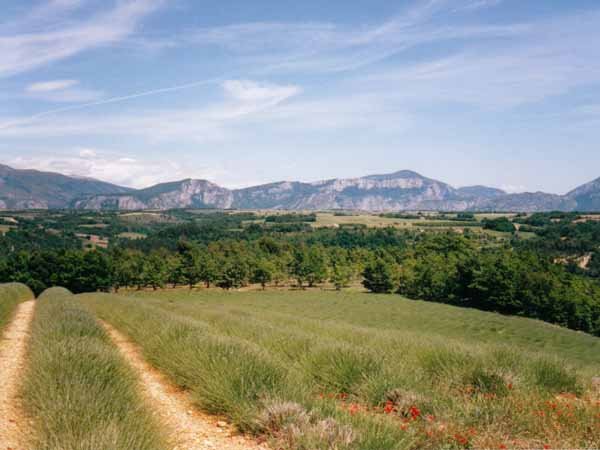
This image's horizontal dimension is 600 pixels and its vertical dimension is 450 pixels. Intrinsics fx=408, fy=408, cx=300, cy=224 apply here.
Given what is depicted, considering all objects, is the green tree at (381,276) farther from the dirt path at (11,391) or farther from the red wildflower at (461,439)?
the red wildflower at (461,439)

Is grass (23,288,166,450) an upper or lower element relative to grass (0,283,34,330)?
upper

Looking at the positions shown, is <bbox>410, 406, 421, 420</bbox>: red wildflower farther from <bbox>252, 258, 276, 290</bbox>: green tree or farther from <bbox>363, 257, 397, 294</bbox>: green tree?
<bbox>252, 258, 276, 290</bbox>: green tree

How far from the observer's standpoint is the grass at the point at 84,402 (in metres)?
4.00

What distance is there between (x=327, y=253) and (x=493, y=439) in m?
108

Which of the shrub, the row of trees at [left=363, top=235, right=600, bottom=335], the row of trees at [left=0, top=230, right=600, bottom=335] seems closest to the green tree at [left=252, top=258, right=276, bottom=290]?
the row of trees at [left=0, top=230, right=600, bottom=335]

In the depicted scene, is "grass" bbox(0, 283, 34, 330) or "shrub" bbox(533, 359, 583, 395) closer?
"shrub" bbox(533, 359, 583, 395)

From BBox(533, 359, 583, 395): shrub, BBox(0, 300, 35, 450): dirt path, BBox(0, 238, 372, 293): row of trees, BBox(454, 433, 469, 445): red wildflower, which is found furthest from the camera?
BBox(0, 238, 372, 293): row of trees

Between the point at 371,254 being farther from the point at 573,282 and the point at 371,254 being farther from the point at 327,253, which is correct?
the point at 573,282

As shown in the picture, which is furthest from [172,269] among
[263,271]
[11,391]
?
[11,391]

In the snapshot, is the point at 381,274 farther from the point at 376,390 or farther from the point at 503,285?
the point at 376,390

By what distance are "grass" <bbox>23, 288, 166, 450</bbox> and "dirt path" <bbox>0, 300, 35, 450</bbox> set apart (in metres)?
0.20

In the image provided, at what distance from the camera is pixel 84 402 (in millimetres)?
4871

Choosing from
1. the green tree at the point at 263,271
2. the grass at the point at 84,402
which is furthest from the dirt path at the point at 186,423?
the green tree at the point at 263,271

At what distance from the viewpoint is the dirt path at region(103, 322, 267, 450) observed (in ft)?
15.7
